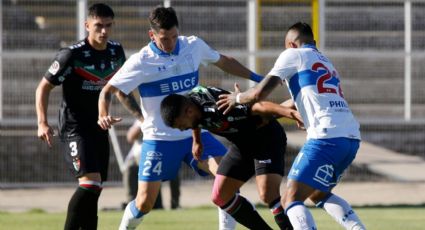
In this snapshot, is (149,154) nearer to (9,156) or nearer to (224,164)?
(224,164)

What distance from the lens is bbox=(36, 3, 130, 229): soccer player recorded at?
1030cm

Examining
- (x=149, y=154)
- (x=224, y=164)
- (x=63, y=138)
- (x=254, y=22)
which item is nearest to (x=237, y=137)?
(x=224, y=164)

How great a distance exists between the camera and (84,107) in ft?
34.2

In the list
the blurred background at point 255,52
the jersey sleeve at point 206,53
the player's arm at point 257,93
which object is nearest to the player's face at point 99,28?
the jersey sleeve at point 206,53

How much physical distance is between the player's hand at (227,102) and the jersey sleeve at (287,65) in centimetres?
35

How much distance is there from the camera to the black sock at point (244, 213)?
32.3ft

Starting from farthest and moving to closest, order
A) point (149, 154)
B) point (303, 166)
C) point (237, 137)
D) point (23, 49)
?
point (23, 49) < point (149, 154) < point (237, 137) < point (303, 166)

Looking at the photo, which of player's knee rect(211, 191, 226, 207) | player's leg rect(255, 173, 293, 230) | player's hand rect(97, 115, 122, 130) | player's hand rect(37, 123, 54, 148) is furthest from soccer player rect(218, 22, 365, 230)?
player's hand rect(37, 123, 54, 148)

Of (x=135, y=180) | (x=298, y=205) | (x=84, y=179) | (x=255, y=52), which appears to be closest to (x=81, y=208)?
(x=84, y=179)

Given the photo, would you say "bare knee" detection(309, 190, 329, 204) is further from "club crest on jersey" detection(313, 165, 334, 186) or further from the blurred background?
the blurred background

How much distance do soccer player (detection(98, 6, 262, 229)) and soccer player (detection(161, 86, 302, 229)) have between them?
336mm

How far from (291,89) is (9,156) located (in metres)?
9.69

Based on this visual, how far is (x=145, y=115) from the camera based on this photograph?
10.4m

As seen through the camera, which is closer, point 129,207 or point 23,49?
point 129,207
